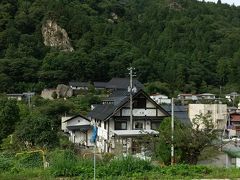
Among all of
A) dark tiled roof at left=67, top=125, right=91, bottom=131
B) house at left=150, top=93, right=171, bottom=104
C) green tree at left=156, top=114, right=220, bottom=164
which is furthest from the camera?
house at left=150, top=93, right=171, bottom=104

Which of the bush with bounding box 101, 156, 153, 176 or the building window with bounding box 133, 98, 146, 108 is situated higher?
the building window with bounding box 133, 98, 146, 108

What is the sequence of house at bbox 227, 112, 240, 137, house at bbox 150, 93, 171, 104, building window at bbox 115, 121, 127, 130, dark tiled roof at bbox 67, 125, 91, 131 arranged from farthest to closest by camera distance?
house at bbox 150, 93, 171, 104
house at bbox 227, 112, 240, 137
dark tiled roof at bbox 67, 125, 91, 131
building window at bbox 115, 121, 127, 130

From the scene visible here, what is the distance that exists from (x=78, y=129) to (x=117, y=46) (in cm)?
4321

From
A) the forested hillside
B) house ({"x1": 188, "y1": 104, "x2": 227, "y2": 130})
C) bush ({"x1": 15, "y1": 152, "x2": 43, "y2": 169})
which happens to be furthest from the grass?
the forested hillside

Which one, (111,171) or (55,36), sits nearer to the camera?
(111,171)

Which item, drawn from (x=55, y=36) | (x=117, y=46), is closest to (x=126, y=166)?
(x=117, y=46)

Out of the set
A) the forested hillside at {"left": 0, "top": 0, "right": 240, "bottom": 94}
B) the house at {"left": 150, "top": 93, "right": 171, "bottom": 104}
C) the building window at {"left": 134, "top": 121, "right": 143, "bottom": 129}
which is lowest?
the building window at {"left": 134, "top": 121, "right": 143, "bottom": 129}

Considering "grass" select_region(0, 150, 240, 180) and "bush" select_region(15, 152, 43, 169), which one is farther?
"bush" select_region(15, 152, 43, 169)

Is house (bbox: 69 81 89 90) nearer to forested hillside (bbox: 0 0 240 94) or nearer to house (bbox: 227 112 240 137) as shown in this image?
forested hillside (bbox: 0 0 240 94)

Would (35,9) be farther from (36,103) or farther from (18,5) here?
(36,103)

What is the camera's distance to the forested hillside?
61.3 m

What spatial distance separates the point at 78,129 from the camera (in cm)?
3131

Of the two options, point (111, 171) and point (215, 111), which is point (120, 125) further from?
point (111, 171)

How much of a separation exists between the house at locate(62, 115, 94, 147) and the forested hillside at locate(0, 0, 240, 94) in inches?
936
